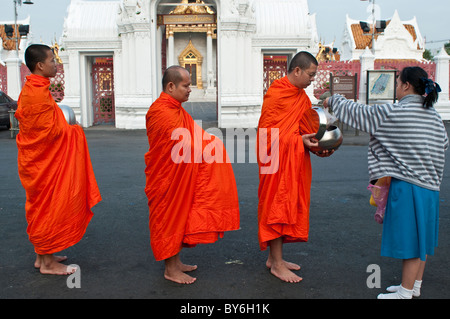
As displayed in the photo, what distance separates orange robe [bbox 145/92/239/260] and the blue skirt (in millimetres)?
1140

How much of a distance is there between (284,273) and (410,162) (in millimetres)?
1237

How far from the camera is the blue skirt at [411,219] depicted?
2.98 m

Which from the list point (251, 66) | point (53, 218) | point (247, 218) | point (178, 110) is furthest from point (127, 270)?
point (251, 66)

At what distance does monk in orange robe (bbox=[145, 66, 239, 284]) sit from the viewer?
3.38 meters

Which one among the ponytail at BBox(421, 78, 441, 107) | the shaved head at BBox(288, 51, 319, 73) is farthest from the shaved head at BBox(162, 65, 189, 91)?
the ponytail at BBox(421, 78, 441, 107)

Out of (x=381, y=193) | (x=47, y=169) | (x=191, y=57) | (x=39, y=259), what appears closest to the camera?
(x=381, y=193)

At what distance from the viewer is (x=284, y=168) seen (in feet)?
11.4

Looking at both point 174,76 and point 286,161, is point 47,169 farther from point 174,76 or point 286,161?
point 286,161

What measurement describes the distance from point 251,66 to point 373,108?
38.8ft

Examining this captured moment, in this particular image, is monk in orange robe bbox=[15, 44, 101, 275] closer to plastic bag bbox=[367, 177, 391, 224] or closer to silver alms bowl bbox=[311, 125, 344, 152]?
silver alms bowl bbox=[311, 125, 344, 152]

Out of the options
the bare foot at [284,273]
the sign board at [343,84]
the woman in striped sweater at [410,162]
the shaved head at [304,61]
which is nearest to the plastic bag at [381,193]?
the woman in striped sweater at [410,162]

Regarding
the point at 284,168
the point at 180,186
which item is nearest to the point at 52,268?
the point at 180,186

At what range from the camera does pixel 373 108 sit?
10.1 ft

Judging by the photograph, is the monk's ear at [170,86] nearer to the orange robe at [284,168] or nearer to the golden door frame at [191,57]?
the orange robe at [284,168]
